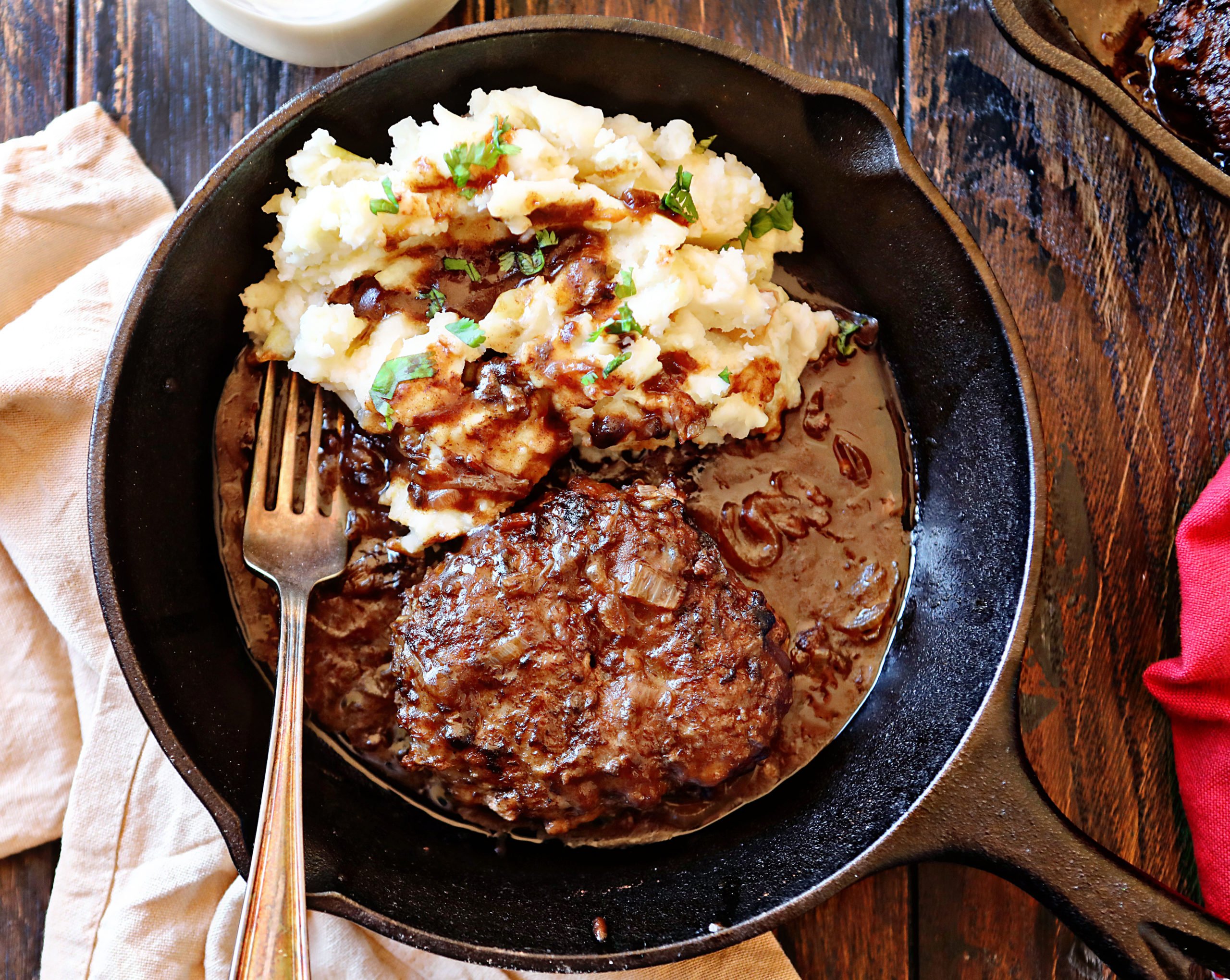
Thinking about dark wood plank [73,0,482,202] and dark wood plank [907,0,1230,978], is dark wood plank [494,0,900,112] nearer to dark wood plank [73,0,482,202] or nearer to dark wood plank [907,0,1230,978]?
dark wood plank [907,0,1230,978]

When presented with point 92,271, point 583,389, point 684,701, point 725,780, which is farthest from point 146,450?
point 725,780

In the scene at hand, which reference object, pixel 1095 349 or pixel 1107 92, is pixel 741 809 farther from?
pixel 1107 92

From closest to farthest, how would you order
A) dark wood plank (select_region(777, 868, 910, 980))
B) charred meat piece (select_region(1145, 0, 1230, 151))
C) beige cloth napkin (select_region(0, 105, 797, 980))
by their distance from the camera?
charred meat piece (select_region(1145, 0, 1230, 151)) → beige cloth napkin (select_region(0, 105, 797, 980)) → dark wood plank (select_region(777, 868, 910, 980))

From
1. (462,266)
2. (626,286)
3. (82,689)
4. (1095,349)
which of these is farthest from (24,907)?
(1095,349)

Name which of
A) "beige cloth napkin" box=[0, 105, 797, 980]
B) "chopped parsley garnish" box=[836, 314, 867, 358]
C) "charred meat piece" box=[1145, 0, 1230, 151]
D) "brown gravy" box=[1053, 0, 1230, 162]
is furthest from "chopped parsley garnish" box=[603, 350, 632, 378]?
"charred meat piece" box=[1145, 0, 1230, 151]

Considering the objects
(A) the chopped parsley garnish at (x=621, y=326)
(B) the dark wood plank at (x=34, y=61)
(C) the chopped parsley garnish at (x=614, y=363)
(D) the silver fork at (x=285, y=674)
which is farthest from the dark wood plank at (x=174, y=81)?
(C) the chopped parsley garnish at (x=614, y=363)

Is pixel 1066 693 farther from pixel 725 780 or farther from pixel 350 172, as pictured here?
pixel 350 172

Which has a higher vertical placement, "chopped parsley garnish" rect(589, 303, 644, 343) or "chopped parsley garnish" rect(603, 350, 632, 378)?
"chopped parsley garnish" rect(589, 303, 644, 343)
